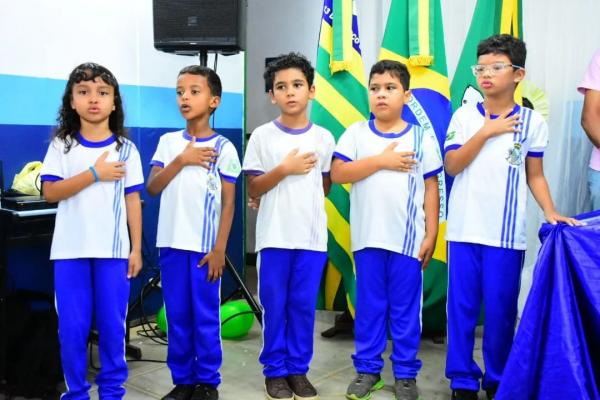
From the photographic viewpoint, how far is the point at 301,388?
2.51 m

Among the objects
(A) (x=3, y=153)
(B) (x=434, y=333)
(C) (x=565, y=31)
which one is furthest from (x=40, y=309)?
(C) (x=565, y=31)

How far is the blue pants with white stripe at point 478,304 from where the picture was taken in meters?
2.37

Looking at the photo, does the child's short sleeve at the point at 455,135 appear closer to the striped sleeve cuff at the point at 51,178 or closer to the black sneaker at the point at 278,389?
the black sneaker at the point at 278,389

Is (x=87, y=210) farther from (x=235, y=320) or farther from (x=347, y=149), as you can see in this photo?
(x=235, y=320)

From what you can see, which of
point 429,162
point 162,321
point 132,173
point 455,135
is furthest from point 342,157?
point 162,321

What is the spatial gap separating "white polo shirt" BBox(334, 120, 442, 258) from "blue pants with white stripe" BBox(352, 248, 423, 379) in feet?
0.19

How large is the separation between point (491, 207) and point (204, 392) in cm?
134

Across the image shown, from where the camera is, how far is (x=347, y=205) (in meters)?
3.43

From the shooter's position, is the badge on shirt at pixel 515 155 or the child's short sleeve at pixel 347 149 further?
the child's short sleeve at pixel 347 149

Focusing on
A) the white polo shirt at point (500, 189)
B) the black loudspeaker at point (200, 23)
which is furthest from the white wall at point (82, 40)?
the white polo shirt at point (500, 189)

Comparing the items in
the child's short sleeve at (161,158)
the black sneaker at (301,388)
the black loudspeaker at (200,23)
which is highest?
the black loudspeaker at (200,23)

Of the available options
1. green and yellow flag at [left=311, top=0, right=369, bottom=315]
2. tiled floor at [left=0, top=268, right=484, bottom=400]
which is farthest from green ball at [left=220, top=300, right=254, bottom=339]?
green and yellow flag at [left=311, top=0, right=369, bottom=315]

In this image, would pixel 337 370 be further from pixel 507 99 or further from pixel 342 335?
pixel 507 99

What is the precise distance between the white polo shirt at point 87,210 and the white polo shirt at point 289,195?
54 centimetres
